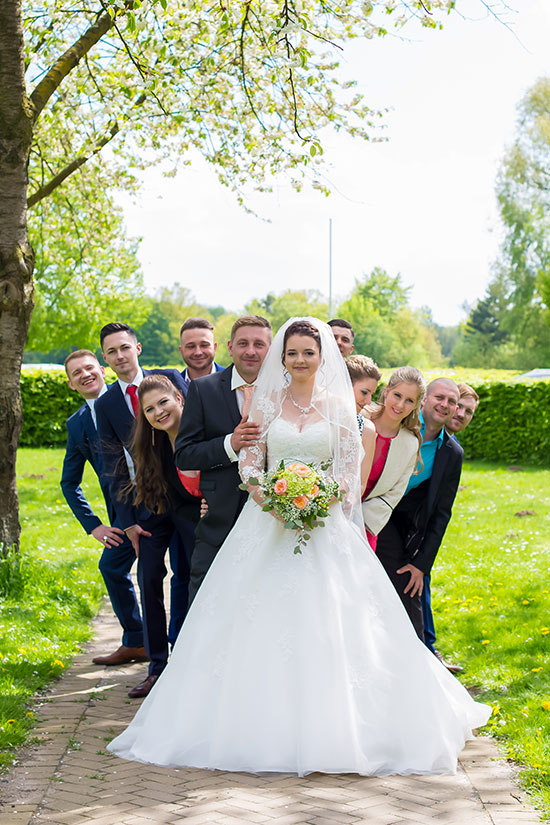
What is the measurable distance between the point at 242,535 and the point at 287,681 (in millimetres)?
906

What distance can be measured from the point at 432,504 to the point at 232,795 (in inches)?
101

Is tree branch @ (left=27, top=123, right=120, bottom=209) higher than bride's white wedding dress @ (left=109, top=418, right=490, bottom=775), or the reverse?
tree branch @ (left=27, top=123, right=120, bottom=209)

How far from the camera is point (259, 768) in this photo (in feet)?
14.5

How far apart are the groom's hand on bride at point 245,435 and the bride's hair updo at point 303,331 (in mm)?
488

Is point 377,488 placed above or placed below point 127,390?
below

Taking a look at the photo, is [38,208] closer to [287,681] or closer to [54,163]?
[54,163]

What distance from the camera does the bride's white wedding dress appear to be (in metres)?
4.48

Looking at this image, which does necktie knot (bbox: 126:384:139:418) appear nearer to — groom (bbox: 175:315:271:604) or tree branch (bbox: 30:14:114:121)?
groom (bbox: 175:315:271:604)

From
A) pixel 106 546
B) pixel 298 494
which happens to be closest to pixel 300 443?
pixel 298 494

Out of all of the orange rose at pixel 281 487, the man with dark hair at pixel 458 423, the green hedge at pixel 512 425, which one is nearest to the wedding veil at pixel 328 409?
the orange rose at pixel 281 487

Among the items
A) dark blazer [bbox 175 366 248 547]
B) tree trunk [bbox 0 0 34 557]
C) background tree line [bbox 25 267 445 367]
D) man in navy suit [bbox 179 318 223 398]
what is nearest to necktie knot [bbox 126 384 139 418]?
man in navy suit [bbox 179 318 223 398]

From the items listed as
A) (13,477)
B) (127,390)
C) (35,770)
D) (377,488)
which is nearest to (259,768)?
(35,770)

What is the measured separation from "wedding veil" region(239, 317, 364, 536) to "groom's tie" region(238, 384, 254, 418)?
0.30 feet

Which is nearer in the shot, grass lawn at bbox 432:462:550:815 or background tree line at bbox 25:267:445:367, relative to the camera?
grass lawn at bbox 432:462:550:815
